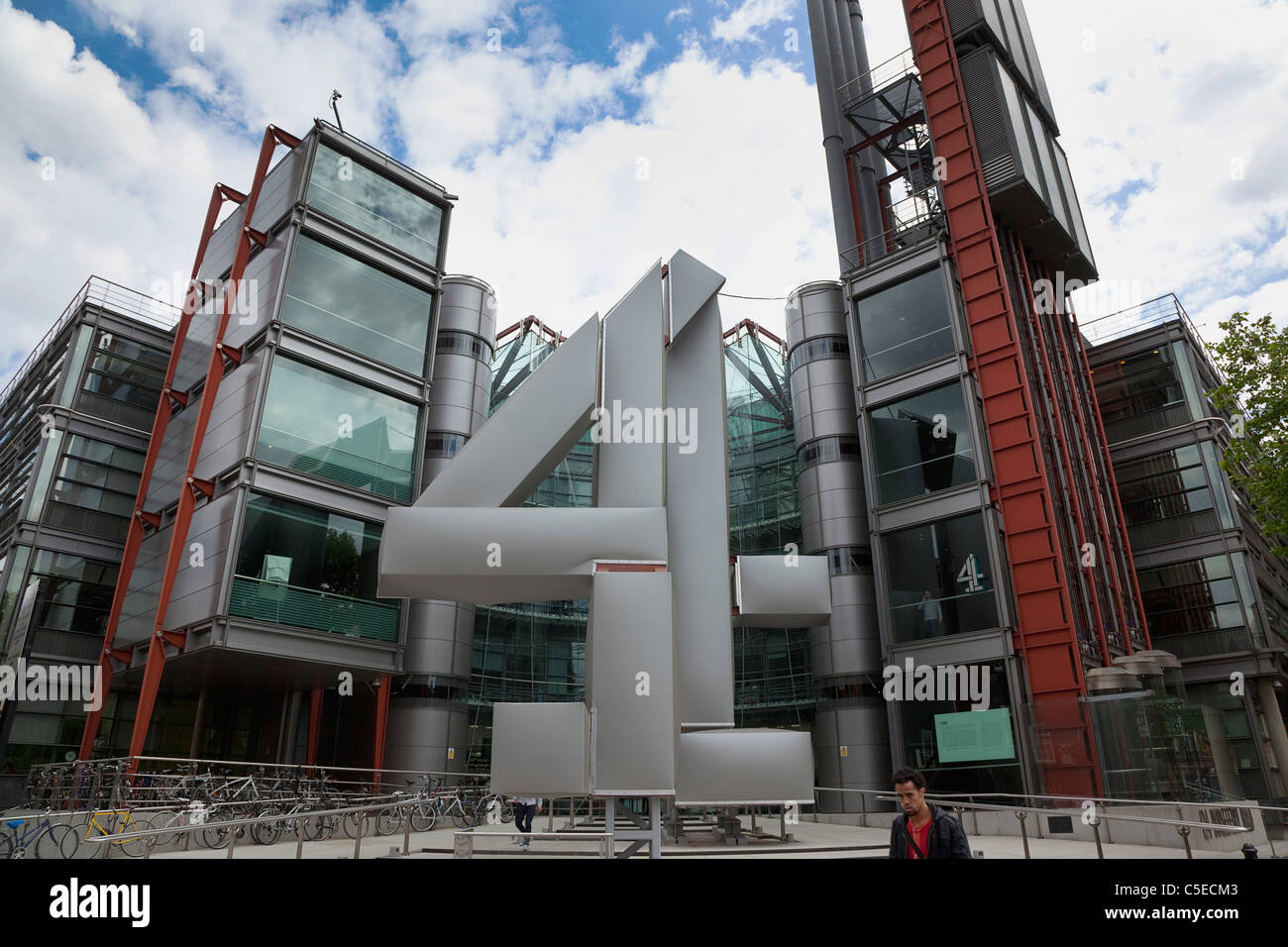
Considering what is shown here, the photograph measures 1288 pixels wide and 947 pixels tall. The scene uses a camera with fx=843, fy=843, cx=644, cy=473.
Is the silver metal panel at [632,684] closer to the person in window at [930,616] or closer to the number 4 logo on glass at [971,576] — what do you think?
the number 4 logo on glass at [971,576]

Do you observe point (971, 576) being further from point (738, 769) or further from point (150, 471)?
point (150, 471)

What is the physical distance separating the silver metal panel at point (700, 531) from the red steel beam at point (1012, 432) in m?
13.0

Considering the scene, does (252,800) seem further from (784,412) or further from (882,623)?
(784,412)

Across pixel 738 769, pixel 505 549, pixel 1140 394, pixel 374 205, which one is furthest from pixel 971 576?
pixel 374 205

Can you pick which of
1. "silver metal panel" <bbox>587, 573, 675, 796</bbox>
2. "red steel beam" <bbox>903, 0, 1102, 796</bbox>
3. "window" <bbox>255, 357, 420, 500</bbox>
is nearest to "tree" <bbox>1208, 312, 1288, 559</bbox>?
"red steel beam" <bbox>903, 0, 1102, 796</bbox>

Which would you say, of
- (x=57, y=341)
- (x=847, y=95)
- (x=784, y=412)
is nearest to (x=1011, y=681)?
(x=784, y=412)

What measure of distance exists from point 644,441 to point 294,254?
17002mm

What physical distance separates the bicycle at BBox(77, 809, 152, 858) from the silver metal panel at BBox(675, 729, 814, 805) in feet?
31.1

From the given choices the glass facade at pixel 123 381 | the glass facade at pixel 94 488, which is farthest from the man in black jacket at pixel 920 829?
the glass facade at pixel 123 381

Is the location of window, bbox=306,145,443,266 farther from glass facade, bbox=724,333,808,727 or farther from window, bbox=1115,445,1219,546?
window, bbox=1115,445,1219,546

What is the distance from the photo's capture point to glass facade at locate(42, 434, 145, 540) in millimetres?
27016

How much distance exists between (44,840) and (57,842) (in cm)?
24
